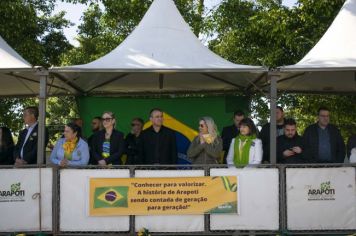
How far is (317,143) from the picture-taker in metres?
8.16

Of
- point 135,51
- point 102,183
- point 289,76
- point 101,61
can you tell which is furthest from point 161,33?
point 102,183

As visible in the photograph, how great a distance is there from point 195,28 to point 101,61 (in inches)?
348

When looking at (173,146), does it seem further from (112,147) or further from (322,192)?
(322,192)

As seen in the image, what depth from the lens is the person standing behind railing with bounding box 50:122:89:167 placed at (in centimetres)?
753

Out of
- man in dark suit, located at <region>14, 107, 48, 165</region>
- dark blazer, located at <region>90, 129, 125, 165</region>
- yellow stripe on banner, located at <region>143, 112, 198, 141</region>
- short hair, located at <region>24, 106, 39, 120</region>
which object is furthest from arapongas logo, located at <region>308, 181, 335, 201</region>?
yellow stripe on banner, located at <region>143, 112, 198, 141</region>

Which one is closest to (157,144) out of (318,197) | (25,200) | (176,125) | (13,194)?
(25,200)

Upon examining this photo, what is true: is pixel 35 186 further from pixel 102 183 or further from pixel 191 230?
pixel 191 230

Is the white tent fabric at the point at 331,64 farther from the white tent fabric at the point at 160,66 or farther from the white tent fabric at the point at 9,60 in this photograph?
the white tent fabric at the point at 9,60

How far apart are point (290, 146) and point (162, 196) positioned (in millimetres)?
1967

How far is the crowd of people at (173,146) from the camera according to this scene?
7.56 metres

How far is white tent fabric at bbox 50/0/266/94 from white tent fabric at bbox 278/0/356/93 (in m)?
0.69

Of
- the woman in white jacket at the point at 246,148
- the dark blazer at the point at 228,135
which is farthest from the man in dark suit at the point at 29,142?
the dark blazer at the point at 228,135

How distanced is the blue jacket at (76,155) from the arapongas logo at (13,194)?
579 mm

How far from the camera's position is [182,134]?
11523mm
